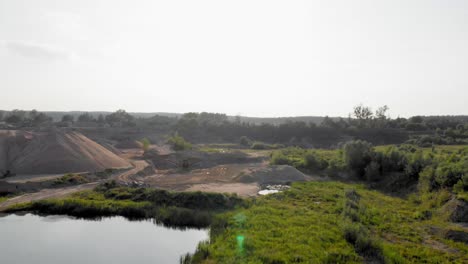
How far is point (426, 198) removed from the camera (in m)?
19.7

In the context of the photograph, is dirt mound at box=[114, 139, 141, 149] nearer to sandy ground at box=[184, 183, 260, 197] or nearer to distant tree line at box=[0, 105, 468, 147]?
distant tree line at box=[0, 105, 468, 147]

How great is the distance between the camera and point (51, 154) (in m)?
30.9

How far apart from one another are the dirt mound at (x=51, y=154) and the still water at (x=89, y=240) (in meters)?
12.0

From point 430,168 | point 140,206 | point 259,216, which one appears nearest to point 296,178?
point 430,168

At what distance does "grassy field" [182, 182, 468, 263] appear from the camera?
11992mm

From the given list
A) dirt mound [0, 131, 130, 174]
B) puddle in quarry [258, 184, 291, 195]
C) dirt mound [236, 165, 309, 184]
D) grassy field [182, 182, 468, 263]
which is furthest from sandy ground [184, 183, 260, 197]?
dirt mound [0, 131, 130, 174]

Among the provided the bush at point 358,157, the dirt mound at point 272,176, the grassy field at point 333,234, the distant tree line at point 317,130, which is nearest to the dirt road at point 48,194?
the dirt mound at point 272,176

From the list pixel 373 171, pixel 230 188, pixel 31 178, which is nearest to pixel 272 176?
pixel 230 188

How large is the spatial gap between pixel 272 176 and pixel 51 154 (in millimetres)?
22229

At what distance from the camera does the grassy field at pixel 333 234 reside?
11992mm

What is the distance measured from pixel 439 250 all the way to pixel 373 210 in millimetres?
5168

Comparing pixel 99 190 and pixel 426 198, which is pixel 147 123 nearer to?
pixel 99 190

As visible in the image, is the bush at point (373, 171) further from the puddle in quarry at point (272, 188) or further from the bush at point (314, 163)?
the puddle in quarry at point (272, 188)

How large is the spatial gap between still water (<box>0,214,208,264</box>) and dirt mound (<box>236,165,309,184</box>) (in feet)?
41.9
